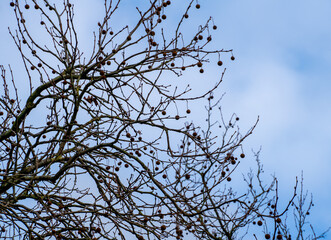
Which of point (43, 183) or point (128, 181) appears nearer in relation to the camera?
point (128, 181)

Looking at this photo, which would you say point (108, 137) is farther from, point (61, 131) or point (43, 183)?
point (43, 183)

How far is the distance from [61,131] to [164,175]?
1924mm

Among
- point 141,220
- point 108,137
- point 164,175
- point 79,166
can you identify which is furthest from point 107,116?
point 141,220

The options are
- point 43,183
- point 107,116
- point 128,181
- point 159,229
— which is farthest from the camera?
point 43,183

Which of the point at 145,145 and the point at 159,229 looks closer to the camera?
the point at 159,229

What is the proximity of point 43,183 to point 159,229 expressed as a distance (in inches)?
105

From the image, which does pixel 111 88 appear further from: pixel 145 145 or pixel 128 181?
pixel 128 181

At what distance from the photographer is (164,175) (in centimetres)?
670

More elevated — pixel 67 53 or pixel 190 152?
pixel 67 53

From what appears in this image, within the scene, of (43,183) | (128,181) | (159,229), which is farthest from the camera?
(43,183)

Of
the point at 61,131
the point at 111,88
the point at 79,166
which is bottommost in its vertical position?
the point at 79,166

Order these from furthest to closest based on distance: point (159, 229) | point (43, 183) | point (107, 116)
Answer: point (43, 183)
point (107, 116)
point (159, 229)

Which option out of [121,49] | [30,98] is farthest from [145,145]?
[30,98]

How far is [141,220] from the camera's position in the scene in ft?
20.3
